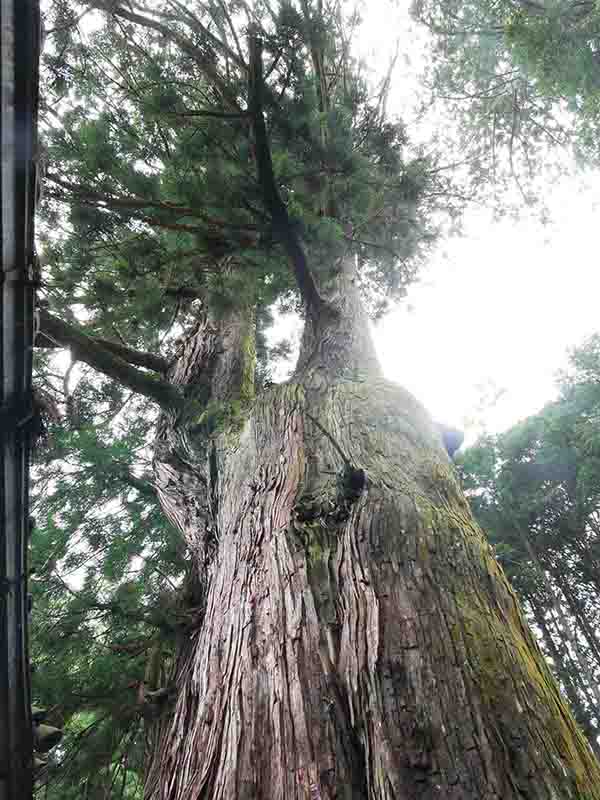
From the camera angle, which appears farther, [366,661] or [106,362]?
[106,362]

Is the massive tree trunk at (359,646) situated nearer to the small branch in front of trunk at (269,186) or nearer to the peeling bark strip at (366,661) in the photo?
the peeling bark strip at (366,661)

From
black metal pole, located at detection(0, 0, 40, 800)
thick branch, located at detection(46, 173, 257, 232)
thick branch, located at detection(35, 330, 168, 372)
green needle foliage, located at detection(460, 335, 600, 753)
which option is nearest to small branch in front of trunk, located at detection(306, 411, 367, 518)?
black metal pole, located at detection(0, 0, 40, 800)

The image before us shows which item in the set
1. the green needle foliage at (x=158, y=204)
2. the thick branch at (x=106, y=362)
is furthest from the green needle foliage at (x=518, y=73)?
the thick branch at (x=106, y=362)

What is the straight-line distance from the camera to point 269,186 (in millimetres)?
2555

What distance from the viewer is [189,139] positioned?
2855mm

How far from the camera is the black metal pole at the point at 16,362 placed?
818 mm

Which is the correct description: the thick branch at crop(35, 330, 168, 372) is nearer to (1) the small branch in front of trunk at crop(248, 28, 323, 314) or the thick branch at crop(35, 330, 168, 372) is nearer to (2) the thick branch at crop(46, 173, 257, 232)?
(2) the thick branch at crop(46, 173, 257, 232)

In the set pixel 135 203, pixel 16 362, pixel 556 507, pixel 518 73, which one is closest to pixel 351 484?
pixel 16 362

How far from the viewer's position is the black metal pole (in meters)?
0.82

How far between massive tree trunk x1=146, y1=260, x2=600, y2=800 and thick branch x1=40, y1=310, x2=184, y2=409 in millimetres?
880

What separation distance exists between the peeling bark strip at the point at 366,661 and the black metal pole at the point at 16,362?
1.63 feet

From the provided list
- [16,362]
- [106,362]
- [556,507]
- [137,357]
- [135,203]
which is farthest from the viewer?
[556,507]

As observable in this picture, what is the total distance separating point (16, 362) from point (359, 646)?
1.18m

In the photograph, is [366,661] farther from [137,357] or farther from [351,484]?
[137,357]
